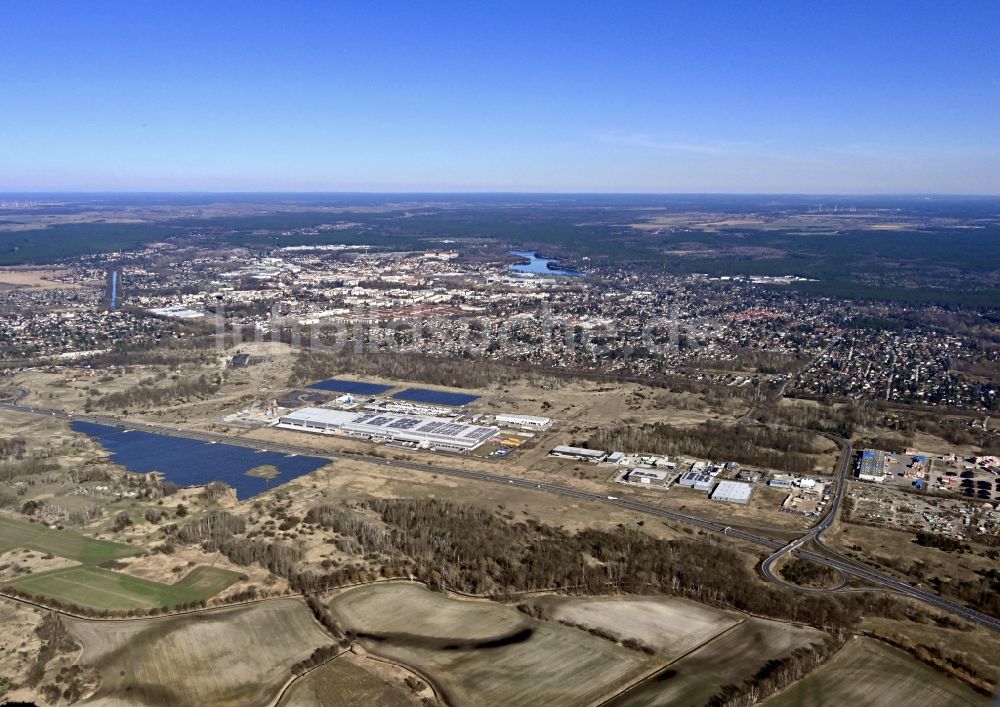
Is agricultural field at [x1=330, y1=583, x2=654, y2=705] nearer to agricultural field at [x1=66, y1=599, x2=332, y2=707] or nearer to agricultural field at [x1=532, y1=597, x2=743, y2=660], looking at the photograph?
agricultural field at [x1=532, y1=597, x2=743, y2=660]

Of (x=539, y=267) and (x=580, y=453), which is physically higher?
(x=539, y=267)

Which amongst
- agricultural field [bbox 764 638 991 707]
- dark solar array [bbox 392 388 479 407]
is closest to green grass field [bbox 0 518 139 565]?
agricultural field [bbox 764 638 991 707]

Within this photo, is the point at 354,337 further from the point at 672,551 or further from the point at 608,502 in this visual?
the point at 672,551

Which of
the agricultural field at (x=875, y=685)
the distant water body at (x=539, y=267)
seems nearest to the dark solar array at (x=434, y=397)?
the agricultural field at (x=875, y=685)

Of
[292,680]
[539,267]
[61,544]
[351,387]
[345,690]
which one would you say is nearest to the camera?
[345,690]

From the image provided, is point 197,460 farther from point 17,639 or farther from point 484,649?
point 484,649

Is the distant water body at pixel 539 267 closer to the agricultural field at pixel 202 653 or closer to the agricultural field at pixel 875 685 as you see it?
the agricultural field at pixel 202 653

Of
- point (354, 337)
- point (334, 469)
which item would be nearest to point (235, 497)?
point (334, 469)

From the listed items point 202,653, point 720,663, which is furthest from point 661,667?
point 202,653
